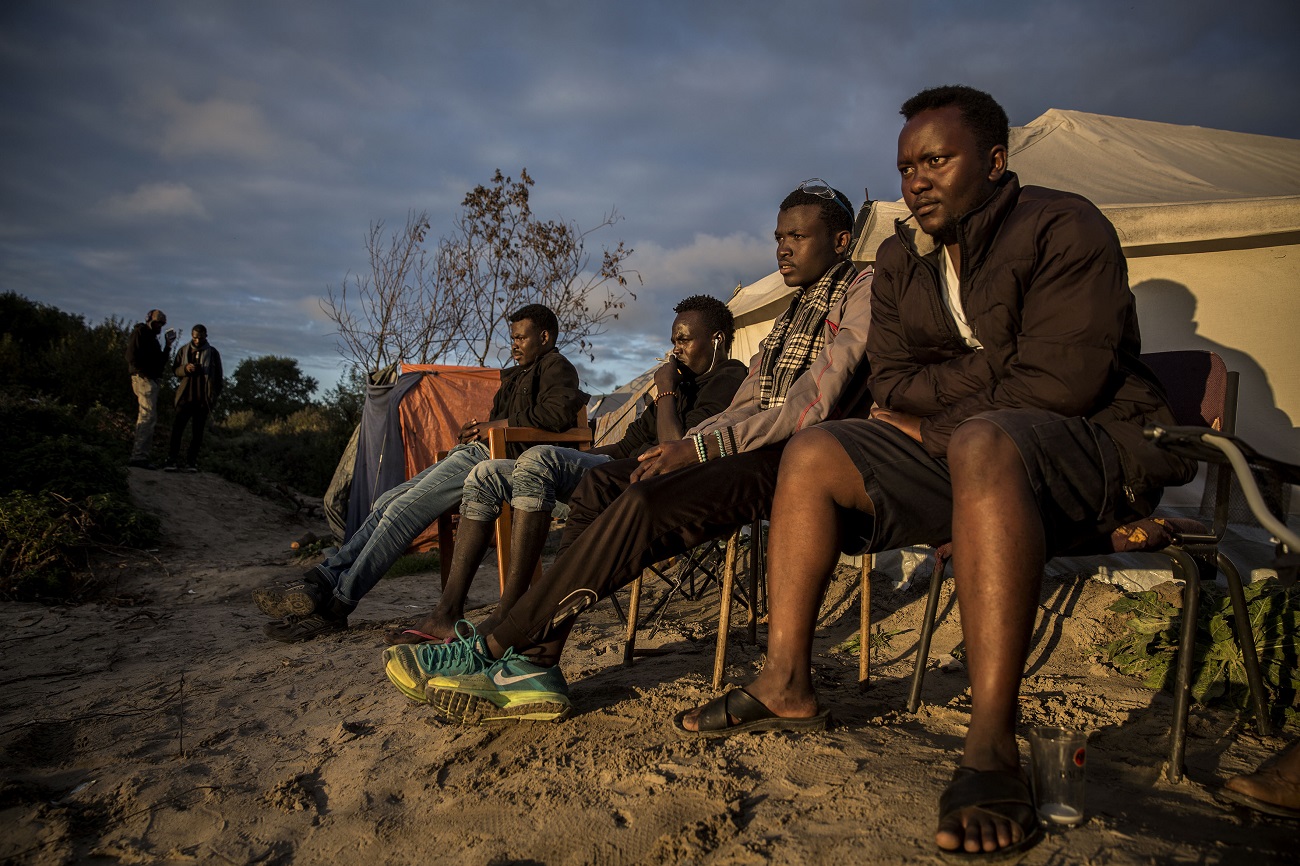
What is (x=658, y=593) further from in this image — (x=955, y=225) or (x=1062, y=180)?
(x=1062, y=180)

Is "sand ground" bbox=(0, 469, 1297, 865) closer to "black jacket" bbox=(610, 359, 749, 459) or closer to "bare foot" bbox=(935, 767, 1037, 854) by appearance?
"bare foot" bbox=(935, 767, 1037, 854)

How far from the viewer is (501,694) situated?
205 cm

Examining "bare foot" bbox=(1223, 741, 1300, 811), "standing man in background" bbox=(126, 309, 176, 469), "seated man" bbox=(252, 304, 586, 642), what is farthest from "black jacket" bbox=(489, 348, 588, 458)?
"standing man in background" bbox=(126, 309, 176, 469)

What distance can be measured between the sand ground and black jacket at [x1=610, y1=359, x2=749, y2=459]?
39.4 inches

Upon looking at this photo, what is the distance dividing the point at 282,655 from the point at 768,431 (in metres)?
2.31

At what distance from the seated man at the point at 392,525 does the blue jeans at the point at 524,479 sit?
49 cm

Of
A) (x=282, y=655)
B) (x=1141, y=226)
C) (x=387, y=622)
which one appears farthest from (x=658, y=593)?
(x=1141, y=226)

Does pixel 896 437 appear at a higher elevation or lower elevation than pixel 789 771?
higher

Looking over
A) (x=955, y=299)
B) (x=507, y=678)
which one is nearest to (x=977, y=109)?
(x=955, y=299)

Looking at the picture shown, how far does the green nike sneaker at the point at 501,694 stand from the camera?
2.04m

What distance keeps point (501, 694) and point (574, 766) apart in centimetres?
30

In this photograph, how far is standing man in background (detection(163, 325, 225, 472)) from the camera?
369 inches

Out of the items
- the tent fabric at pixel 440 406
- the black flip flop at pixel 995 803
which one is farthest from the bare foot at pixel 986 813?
the tent fabric at pixel 440 406

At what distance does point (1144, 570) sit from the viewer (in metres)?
3.49
